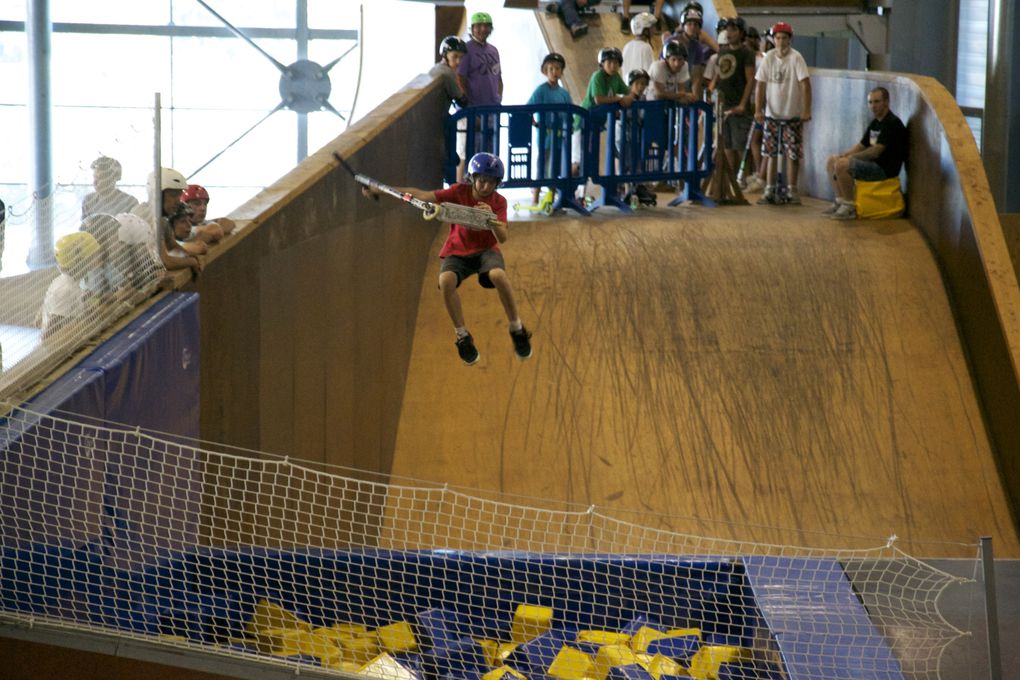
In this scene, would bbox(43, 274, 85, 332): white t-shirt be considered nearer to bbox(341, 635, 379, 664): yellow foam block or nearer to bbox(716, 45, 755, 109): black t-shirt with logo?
bbox(341, 635, 379, 664): yellow foam block

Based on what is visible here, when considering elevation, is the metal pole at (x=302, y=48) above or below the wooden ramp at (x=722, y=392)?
above

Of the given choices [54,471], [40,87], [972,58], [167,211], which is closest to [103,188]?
[167,211]

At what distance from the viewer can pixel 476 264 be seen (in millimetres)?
7934

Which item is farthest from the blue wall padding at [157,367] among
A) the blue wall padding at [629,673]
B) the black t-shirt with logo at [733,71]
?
the black t-shirt with logo at [733,71]

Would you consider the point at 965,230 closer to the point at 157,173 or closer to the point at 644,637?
the point at 644,637

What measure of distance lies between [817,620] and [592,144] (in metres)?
6.92

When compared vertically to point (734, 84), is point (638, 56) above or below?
above

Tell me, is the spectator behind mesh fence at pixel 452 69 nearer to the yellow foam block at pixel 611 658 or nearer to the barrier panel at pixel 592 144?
the barrier panel at pixel 592 144

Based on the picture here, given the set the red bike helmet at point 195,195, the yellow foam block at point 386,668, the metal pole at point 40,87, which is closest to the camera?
the yellow foam block at point 386,668

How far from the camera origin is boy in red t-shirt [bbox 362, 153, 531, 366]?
24.6 ft

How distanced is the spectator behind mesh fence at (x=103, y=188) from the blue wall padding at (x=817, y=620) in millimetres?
3863

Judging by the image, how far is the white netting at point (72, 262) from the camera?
5.89m

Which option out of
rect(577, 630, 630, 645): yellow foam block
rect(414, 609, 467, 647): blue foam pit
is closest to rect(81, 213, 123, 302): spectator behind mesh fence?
rect(414, 609, 467, 647): blue foam pit

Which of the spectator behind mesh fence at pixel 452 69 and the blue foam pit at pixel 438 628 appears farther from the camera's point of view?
the spectator behind mesh fence at pixel 452 69
